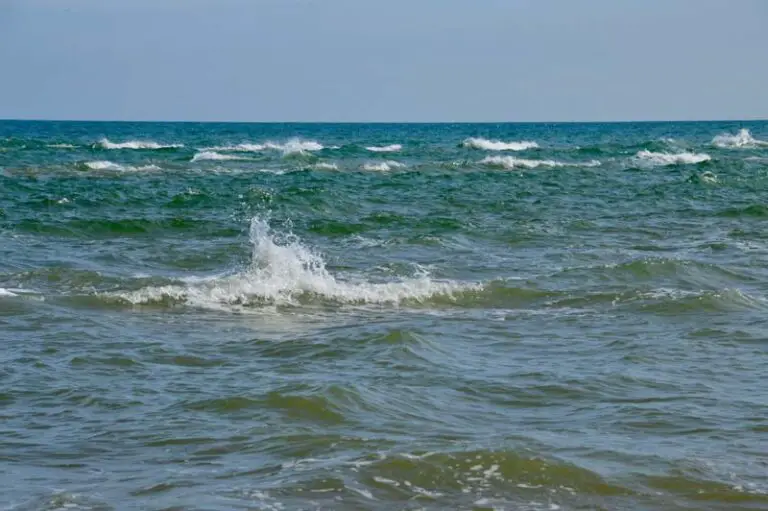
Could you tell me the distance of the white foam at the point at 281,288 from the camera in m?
12.8

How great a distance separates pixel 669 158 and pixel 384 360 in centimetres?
3687

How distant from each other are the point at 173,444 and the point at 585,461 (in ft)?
8.20

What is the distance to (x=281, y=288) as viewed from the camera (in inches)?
523

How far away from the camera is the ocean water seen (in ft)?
22.0

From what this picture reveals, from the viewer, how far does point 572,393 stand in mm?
8688

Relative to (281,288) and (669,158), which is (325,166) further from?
(281,288)

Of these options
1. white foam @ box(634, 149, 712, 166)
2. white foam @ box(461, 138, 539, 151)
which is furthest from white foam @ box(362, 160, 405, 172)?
white foam @ box(461, 138, 539, 151)

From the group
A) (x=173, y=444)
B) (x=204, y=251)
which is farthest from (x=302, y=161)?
(x=173, y=444)

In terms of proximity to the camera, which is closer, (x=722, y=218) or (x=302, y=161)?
(x=722, y=218)

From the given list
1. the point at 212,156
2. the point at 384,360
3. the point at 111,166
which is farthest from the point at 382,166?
the point at 384,360

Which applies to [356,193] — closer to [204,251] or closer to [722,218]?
[722,218]

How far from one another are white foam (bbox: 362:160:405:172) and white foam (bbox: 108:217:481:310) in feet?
78.3

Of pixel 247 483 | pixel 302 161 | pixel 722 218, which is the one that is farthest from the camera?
pixel 302 161

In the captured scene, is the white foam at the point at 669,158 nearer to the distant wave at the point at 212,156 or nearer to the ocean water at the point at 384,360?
the distant wave at the point at 212,156
